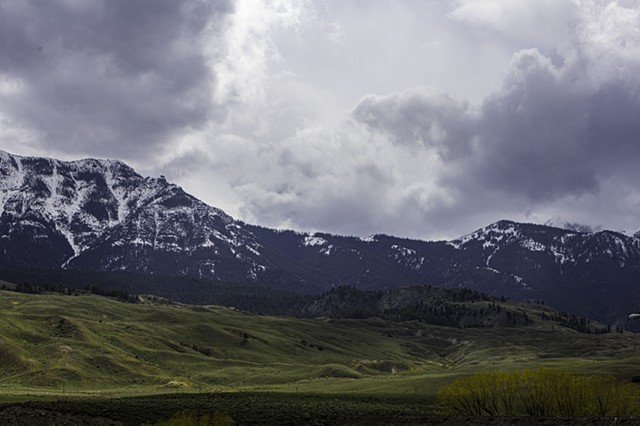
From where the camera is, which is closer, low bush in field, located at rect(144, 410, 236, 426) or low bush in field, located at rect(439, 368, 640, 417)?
low bush in field, located at rect(144, 410, 236, 426)

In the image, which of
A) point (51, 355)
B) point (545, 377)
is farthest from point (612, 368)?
point (51, 355)

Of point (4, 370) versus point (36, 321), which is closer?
point (4, 370)

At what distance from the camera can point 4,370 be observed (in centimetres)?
14012

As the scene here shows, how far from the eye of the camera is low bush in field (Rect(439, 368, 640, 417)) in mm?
75875

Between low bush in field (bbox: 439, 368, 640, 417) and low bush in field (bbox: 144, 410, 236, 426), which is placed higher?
low bush in field (bbox: 439, 368, 640, 417)

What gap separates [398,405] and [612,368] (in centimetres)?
5820

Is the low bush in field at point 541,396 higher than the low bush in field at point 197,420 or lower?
higher

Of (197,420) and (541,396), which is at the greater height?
(541,396)

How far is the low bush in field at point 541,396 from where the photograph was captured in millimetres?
75875

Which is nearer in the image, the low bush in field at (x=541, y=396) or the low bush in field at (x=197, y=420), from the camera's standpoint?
the low bush in field at (x=197, y=420)

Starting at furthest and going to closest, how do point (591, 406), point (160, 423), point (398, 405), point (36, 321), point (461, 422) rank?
point (36, 321) → point (398, 405) → point (591, 406) → point (160, 423) → point (461, 422)

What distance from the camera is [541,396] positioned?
78000 millimetres

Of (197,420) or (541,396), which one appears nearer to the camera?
(197,420)

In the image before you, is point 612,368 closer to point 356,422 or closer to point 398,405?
point 398,405
